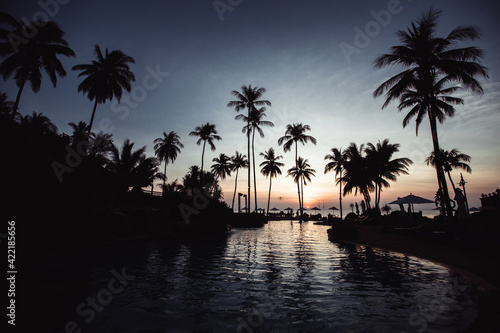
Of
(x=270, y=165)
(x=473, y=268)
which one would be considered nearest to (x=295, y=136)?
(x=270, y=165)

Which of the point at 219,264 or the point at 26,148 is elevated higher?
the point at 26,148

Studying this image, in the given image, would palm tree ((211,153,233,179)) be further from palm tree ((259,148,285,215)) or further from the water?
the water

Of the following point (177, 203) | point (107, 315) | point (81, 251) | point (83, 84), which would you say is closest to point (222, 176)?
point (177, 203)

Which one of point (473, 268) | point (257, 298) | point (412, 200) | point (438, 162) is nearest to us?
point (257, 298)

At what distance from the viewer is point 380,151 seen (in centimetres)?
3150

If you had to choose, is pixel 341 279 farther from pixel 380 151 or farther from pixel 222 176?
pixel 222 176

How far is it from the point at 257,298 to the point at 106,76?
2779 cm

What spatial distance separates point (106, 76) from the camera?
78.1ft

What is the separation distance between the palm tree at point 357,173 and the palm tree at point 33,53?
37.3 metres

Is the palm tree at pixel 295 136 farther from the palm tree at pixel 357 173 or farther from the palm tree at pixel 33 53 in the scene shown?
the palm tree at pixel 33 53

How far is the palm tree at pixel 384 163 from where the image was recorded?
102 ft

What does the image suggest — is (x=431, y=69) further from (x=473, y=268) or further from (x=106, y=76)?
(x=106, y=76)

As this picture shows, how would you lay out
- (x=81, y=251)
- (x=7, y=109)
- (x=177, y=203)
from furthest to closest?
(x=177, y=203)
(x=7, y=109)
(x=81, y=251)

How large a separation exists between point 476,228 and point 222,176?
41.8 meters
